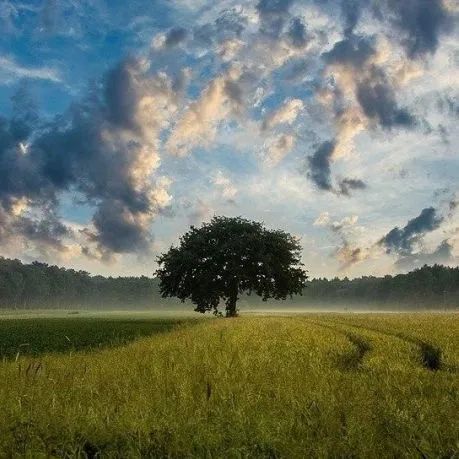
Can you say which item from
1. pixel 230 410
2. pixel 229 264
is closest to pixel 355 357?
Result: pixel 230 410

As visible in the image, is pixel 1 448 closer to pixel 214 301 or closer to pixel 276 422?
pixel 276 422

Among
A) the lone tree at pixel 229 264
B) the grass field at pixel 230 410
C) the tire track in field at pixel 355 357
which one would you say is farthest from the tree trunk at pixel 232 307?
the grass field at pixel 230 410

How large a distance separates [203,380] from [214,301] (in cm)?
5608

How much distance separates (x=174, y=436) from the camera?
6.16 metres

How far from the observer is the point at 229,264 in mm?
64188

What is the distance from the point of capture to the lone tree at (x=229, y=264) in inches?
2510

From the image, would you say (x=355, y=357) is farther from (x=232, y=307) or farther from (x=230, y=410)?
(x=232, y=307)

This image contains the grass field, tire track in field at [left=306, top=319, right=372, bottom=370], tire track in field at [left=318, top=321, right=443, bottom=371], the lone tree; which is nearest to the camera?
the grass field

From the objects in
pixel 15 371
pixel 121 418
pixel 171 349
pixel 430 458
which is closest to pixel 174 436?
pixel 121 418

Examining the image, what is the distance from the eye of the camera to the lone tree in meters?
63.8

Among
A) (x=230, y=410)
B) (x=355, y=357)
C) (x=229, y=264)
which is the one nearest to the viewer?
(x=230, y=410)

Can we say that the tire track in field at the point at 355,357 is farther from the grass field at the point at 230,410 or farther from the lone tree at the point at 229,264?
the lone tree at the point at 229,264

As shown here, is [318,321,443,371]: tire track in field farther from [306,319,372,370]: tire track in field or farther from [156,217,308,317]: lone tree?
[156,217,308,317]: lone tree

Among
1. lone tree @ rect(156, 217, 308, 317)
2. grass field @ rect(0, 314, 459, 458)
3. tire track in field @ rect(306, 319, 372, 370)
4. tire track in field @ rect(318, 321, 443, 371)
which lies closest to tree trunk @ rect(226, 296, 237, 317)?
lone tree @ rect(156, 217, 308, 317)
